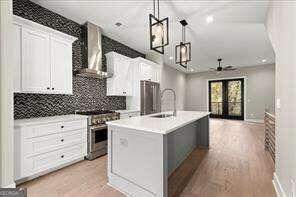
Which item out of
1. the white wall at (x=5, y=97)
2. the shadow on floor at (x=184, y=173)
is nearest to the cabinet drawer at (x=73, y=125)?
the white wall at (x=5, y=97)

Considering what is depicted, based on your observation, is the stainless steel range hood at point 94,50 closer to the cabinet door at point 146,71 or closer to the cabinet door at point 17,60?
the cabinet door at point 17,60

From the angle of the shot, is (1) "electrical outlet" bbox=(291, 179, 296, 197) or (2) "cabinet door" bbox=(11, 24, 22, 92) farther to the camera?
(2) "cabinet door" bbox=(11, 24, 22, 92)

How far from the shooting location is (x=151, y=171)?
6.08 ft

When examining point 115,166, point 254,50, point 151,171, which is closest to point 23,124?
point 115,166

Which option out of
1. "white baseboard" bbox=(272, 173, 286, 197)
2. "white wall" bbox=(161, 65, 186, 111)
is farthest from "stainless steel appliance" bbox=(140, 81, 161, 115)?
"white baseboard" bbox=(272, 173, 286, 197)

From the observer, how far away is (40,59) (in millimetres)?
2744

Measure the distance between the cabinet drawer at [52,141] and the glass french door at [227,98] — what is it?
8.17 metres

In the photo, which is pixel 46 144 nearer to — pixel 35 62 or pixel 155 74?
pixel 35 62

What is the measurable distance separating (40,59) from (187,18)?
296 centimetres

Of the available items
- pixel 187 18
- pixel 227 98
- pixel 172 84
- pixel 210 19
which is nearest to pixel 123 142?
pixel 187 18

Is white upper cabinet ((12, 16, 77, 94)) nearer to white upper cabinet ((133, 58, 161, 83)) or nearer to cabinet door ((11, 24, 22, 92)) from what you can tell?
cabinet door ((11, 24, 22, 92))

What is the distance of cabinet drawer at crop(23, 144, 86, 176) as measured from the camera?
2.42 metres

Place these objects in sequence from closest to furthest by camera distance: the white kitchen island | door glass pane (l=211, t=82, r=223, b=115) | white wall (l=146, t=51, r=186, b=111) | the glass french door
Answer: the white kitchen island < white wall (l=146, t=51, r=186, b=111) < the glass french door < door glass pane (l=211, t=82, r=223, b=115)

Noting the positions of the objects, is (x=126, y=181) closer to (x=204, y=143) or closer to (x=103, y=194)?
(x=103, y=194)
